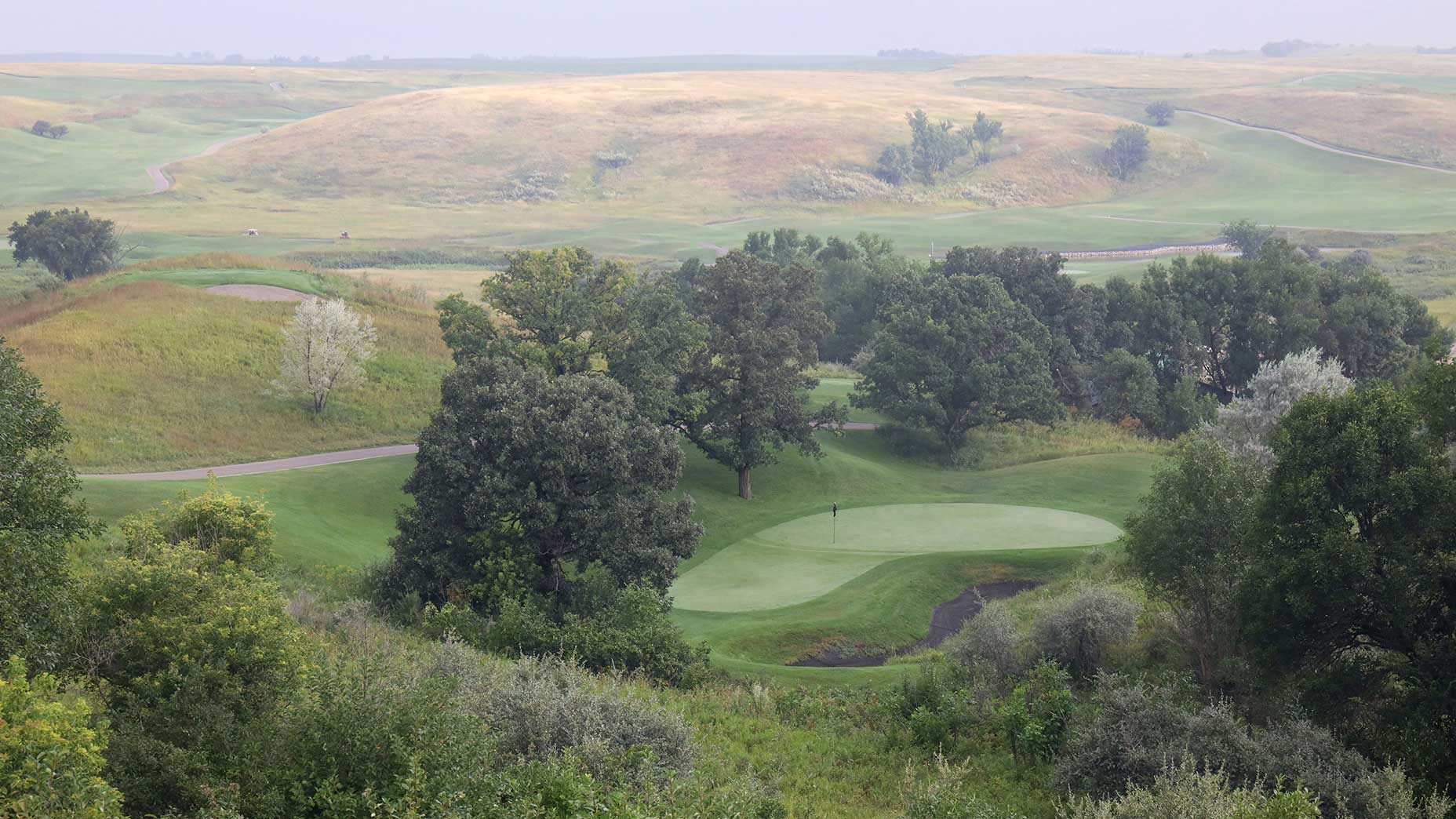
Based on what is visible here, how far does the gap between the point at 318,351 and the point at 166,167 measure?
128 metres

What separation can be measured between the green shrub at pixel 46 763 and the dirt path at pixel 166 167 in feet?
474

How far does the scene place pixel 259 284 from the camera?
202 ft

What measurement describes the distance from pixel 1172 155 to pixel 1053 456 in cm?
11939

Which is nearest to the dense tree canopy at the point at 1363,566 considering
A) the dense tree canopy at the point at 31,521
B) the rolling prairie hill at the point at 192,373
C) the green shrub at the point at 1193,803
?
the green shrub at the point at 1193,803

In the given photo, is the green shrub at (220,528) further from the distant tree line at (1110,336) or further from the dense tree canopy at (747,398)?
the distant tree line at (1110,336)

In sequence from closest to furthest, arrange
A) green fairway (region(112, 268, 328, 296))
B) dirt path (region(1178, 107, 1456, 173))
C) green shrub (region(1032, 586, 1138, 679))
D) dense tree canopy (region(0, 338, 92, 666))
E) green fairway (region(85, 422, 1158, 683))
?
dense tree canopy (region(0, 338, 92, 666)) → green shrub (region(1032, 586, 1138, 679)) → green fairway (region(85, 422, 1158, 683)) → green fairway (region(112, 268, 328, 296)) → dirt path (region(1178, 107, 1456, 173))

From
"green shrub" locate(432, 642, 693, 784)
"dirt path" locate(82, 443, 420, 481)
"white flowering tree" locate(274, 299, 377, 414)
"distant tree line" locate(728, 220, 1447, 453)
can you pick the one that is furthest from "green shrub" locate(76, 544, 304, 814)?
"distant tree line" locate(728, 220, 1447, 453)

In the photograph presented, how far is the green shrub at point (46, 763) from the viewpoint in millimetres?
10586

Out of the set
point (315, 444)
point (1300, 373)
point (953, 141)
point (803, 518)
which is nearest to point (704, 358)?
point (803, 518)

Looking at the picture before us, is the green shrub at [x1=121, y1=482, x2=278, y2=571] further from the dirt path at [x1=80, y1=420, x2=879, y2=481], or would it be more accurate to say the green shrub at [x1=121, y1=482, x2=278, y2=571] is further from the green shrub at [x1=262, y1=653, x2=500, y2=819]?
the dirt path at [x1=80, y1=420, x2=879, y2=481]

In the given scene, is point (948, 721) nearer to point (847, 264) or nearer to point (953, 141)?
point (847, 264)

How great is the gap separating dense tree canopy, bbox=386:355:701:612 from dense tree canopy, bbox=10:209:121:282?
198 feet

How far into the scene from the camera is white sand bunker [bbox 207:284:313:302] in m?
59.2

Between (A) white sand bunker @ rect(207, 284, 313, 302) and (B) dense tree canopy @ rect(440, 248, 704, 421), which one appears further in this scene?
(A) white sand bunker @ rect(207, 284, 313, 302)
